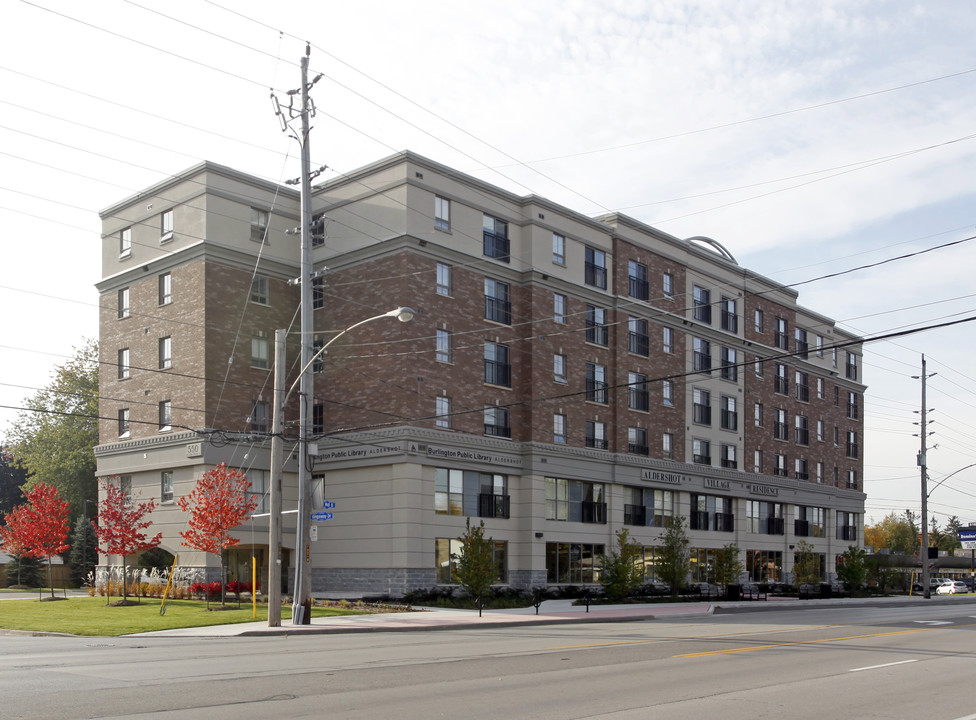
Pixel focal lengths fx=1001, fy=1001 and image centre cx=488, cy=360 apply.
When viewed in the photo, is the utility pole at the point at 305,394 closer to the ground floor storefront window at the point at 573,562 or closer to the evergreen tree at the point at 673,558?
the ground floor storefront window at the point at 573,562

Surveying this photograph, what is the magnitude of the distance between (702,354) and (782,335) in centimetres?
1127

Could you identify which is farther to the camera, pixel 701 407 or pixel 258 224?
pixel 701 407

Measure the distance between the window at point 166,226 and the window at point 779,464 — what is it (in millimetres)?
38841

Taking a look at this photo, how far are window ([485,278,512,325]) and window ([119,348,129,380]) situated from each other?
639 inches

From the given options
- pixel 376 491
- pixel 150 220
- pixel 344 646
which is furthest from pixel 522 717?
pixel 150 220

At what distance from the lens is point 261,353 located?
43000mm

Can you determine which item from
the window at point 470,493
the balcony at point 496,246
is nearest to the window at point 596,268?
the balcony at point 496,246

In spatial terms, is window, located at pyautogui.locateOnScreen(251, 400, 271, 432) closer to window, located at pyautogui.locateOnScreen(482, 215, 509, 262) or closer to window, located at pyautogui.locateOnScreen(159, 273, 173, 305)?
window, located at pyautogui.locateOnScreen(159, 273, 173, 305)

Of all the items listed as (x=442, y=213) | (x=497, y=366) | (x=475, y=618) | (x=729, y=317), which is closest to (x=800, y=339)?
(x=729, y=317)

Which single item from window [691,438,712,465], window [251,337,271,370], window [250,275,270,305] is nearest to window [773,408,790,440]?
window [691,438,712,465]

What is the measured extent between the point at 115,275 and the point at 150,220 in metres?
3.46

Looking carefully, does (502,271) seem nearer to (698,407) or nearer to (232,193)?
(232,193)

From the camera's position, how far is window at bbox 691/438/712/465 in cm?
5469

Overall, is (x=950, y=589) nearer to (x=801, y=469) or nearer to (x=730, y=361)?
(x=801, y=469)
